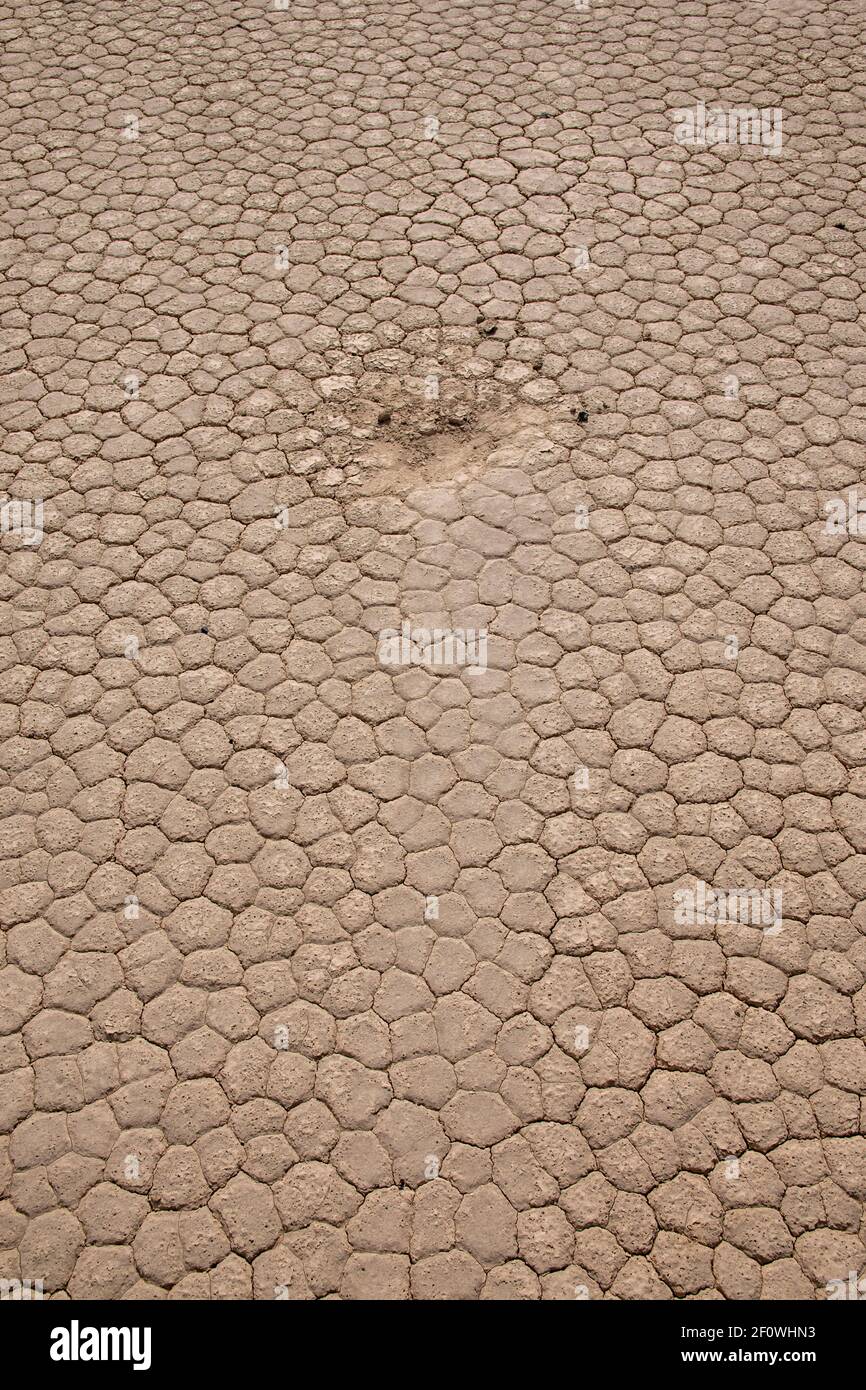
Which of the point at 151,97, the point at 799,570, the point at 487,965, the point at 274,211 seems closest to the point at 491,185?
the point at 274,211

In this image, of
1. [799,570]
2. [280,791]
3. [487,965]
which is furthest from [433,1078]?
[799,570]

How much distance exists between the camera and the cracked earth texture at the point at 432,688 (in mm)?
2766

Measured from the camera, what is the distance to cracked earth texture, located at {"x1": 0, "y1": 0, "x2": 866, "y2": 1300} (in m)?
2.77

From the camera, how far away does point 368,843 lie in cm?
339

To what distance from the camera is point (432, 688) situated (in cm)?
378

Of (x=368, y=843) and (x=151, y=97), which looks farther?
(x=151, y=97)

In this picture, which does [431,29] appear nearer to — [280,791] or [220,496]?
[220,496]

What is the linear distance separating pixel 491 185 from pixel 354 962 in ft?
15.6

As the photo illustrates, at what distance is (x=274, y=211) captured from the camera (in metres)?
5.60

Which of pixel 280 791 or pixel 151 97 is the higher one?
pixel 151 97

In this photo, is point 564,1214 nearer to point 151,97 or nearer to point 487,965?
point 487,965
